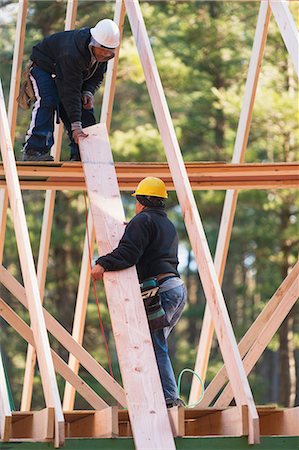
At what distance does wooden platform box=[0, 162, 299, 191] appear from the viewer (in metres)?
10.4

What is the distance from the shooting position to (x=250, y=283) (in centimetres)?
3697

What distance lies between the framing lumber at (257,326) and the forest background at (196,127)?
10286mm

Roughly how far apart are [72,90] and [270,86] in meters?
12.9

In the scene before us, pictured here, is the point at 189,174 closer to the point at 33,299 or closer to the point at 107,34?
the point at 107,34

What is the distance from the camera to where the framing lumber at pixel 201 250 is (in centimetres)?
766

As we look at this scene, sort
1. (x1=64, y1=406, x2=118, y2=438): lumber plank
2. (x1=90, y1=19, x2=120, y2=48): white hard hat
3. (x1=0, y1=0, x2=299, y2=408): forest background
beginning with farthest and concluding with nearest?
(x1=0, y1=0, x2=299, y2=408): forest background → (x1=90, y1=19, x2=120, y2=48): white hard hat → (x1=64, y1=406, x2=118, y2=438): lumber plank

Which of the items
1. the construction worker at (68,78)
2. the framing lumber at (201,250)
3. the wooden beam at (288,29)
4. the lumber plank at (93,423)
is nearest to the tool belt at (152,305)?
the framing lumber at (201,250)

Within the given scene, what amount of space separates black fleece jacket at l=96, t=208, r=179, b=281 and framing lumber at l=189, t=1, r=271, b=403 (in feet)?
10.1

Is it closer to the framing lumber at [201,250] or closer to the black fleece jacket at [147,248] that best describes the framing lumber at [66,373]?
the black fleece jacket at [147,248]

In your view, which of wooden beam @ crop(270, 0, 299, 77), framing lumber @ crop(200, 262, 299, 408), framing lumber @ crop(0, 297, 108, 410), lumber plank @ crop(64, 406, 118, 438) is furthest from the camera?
framing lumber @ crop(200, 262, 299, 408)

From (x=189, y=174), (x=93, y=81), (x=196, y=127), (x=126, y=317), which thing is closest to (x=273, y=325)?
(x=189, y=174)

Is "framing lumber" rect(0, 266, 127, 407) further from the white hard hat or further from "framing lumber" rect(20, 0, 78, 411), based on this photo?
the white hard hat

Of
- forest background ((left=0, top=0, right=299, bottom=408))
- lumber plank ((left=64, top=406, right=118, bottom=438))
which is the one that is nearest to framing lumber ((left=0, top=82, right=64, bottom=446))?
lumber plank ((left=64, top=406, right=118, bottom=438))

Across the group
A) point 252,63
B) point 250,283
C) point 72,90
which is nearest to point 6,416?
point 72,90
